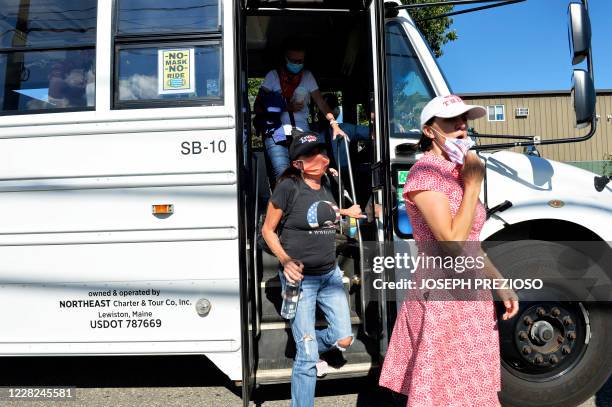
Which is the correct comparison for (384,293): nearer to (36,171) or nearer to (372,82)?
(372,82)

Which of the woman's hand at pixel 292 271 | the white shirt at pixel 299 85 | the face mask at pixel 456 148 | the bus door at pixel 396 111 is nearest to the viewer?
the face mask at pixel 456 148

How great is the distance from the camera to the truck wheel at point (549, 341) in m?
3.26

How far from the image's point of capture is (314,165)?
2.98 m

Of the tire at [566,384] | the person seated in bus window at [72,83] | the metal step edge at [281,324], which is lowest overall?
the tire at [566,384]

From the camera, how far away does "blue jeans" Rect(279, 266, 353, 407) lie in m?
2.81

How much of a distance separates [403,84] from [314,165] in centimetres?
102

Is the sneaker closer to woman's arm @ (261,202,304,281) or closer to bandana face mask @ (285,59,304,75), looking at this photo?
woman's arm @ (261,202,304,281)

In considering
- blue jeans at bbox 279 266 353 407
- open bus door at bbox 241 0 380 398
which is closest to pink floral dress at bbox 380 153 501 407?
blue jeans at bbox 279 266 353 407

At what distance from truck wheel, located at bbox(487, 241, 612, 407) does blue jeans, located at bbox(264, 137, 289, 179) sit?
1.65 meters

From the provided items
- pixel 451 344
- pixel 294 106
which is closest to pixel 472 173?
pixel 451 344

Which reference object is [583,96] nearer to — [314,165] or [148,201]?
[314,165]

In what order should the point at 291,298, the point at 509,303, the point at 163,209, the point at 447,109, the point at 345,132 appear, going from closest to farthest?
the point at 447,109, the point at 509,303, the point at 291,298, the point at 163,209, the point at 345,132

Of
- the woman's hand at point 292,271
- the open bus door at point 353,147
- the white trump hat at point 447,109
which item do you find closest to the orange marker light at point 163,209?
the open bus door at point 353,147

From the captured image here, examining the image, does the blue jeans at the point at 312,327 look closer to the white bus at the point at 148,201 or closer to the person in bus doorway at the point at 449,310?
the white bus at the point at 148,201
